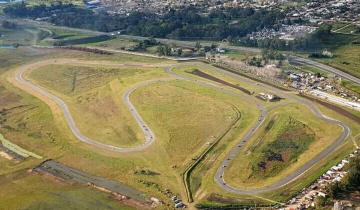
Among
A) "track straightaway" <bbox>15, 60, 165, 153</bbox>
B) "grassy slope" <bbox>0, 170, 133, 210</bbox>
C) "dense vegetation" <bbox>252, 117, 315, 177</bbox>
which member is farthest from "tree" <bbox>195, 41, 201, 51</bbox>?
"grassy slope" <bbox>0, 170, 133, 210</bbox>

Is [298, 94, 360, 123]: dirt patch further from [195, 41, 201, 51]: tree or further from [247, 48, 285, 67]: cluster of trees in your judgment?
[195, 41, 201, 51]: tree

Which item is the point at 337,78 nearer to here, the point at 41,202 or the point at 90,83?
the point at 90,83

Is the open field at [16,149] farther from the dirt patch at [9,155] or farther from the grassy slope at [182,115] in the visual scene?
the grassy slope at [182,115]

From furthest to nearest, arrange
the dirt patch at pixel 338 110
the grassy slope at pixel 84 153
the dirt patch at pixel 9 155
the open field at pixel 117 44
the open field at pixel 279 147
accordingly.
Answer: the open field at pixel 117 44
the dirt patch at pixel 338 110
the dirt patch at pixel 9 155
the grassy slope at pixel 84 153
the open field at pixel 279 147

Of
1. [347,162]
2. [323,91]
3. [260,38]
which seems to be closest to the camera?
[347,162]

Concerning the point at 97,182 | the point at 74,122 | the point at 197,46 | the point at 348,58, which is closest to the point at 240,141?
the point at 97,182

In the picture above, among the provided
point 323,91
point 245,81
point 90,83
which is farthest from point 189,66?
point 323,91

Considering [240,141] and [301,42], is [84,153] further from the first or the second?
[301,42]

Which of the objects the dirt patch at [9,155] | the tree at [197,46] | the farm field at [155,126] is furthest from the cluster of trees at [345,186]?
the tree at [197,46]
